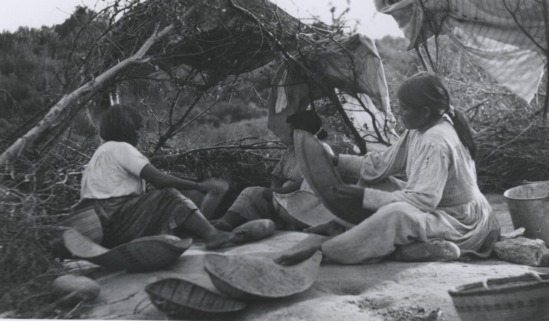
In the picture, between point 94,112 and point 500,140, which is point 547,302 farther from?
point 500,140

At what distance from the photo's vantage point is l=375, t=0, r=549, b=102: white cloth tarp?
4969 mm

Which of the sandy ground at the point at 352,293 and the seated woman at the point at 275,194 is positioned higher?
the seated woman at the point at 275,194

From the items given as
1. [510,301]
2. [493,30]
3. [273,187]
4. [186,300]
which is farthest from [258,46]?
[510,301]

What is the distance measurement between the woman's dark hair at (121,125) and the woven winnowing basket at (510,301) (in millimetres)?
2587

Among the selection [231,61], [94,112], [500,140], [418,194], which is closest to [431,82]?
[418,194]

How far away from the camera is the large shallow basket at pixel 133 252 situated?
3.50m

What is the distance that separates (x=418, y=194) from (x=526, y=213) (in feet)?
3.78

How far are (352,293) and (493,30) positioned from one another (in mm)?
2967

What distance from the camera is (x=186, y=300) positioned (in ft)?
9.46

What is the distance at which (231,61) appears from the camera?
592 centimetres

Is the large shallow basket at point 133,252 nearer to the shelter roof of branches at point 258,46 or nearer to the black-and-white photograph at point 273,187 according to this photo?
the black-and-white photograph at point 273,187

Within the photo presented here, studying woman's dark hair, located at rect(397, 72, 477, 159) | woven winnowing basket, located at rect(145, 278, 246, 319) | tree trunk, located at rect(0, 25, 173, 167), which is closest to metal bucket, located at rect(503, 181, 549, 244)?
woman's dark hair, located at rect(397, 72, 477, 159)

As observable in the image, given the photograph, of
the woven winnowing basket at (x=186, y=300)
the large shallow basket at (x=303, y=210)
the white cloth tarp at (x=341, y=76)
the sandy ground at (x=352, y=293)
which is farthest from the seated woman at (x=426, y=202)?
the white cloth tarp at (x=341, y=76)

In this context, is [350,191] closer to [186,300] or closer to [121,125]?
[186,300]
